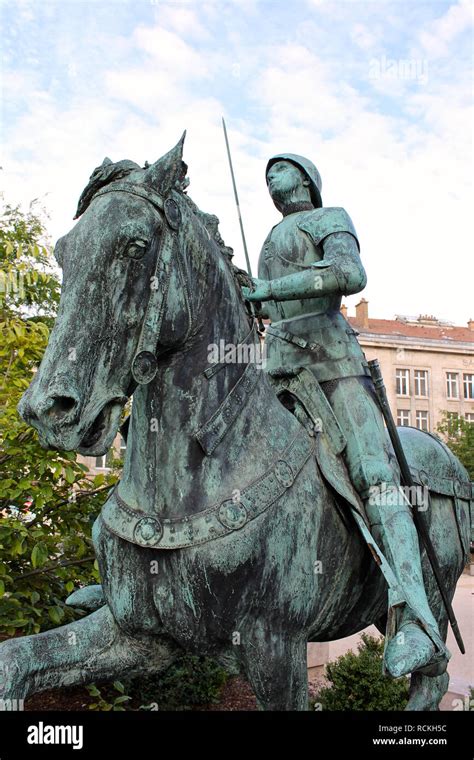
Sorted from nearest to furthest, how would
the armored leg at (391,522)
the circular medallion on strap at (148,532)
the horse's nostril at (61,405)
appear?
the horse's nostril at (61,405), the circular medallion on strap at (148,532), the armored leg at (391,522)

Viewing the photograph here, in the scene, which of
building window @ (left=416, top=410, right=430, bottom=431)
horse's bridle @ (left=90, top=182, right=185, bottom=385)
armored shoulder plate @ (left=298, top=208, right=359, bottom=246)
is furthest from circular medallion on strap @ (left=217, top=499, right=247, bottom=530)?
building window @ (left=416, top=410, right=430, bottom=431)

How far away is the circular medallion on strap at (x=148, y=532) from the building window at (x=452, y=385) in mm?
43391

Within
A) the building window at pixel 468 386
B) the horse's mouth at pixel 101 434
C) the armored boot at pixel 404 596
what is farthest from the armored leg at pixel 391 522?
the building window at pixel 468 386

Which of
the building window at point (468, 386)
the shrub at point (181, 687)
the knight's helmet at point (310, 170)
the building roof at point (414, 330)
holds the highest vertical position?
the building roof at point (414, 330)

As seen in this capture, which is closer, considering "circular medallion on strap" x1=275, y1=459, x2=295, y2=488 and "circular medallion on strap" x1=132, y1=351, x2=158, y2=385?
"circular medallion on strap" x1=132, y1=351, x2=158, y2=385

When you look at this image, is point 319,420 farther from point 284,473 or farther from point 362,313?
point 362,313

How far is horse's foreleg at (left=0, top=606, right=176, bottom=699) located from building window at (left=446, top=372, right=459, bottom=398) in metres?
43.2

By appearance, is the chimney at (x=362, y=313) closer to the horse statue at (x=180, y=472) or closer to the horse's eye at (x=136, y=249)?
the horse statue at (x=180, y=472)

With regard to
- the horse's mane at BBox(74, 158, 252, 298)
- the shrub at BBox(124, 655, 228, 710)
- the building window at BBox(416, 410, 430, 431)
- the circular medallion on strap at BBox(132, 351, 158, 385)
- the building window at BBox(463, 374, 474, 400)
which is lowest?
the shrub at BBox(124, 655, 228, 710)

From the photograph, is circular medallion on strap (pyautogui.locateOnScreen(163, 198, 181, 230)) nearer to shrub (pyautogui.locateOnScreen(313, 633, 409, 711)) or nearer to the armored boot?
the armored boot

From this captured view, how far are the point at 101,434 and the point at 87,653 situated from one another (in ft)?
3.30

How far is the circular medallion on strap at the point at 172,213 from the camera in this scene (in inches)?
93.5

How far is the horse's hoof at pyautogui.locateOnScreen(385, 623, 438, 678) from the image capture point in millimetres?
2488

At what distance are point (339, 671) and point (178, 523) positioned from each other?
16.8ft
